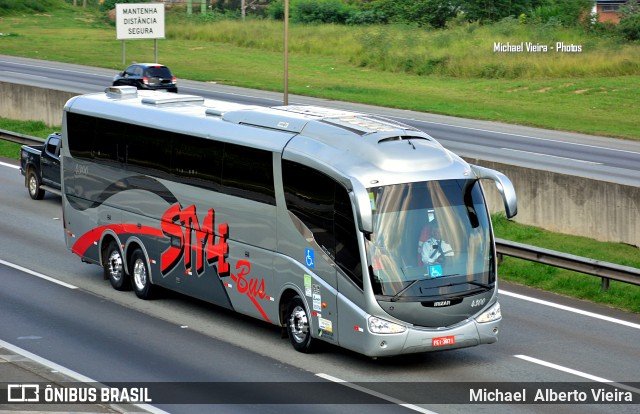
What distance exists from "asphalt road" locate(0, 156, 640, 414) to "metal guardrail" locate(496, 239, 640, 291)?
586mm

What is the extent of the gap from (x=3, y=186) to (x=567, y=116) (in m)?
27.1

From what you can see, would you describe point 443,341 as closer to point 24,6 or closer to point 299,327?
point 299,327

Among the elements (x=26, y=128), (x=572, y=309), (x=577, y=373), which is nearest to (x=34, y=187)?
(x=26, y=128)

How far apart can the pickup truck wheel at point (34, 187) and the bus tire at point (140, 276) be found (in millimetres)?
9793

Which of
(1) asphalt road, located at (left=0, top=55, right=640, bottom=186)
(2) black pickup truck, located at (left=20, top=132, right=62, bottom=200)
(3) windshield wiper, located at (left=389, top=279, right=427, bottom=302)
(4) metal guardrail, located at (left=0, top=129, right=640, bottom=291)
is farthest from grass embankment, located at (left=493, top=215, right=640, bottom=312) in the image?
(2) black pickup truck, located at (left=20, top=132, right=62, bottom=200)

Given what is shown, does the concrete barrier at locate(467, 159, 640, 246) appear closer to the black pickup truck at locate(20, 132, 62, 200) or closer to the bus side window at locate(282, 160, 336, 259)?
the bus side window at locate(282, 160, 336, 259)

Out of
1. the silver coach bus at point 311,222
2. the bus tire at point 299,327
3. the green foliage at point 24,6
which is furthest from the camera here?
the green foliage at point 24,6

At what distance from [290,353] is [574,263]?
6258 millimetres

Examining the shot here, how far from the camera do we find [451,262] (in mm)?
15055

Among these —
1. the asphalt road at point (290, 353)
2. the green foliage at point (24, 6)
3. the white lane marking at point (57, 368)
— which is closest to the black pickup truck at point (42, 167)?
the asphalt road at point (290, 353)

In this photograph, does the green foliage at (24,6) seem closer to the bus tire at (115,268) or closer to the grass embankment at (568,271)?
the grass embankment at (568,271)

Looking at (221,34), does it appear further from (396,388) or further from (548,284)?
(396,388)

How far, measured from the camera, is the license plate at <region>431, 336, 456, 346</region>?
14.9m

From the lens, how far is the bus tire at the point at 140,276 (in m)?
19.5
